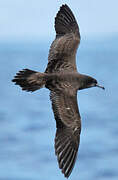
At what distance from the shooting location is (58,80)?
7301 millimetres

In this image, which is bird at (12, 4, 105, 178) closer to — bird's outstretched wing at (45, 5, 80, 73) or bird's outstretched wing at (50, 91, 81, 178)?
bird's outstretched wing at (50, 91, 81, 178)

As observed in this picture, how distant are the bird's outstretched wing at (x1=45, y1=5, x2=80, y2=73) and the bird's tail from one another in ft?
0.84

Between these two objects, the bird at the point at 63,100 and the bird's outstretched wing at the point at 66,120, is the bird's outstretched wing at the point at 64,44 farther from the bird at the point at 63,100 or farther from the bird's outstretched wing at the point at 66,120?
the bird's outstretched wing at the point at 66,120

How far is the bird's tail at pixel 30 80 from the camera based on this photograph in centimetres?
727

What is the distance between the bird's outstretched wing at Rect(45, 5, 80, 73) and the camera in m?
7.75

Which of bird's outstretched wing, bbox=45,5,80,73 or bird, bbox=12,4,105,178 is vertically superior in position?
bird's outstretched wing, bbox=45,5,80,73

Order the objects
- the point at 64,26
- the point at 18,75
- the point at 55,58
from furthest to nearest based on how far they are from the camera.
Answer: the point at 64,26 → the point at 55,58 → the point at 18,75

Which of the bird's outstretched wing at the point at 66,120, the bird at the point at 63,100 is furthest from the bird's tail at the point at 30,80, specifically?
the bird's outstretched wing at the point at 66,120

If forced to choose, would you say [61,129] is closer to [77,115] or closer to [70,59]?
[77,115]

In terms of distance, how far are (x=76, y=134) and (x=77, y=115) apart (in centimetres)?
29

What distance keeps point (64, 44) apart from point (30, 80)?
119 cm

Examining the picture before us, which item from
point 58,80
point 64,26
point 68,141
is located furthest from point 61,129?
point 64,26

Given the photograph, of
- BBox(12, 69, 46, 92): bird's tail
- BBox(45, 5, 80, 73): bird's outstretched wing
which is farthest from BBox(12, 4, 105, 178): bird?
BBox(45, 5, 80, 73): bird's outstretched wing

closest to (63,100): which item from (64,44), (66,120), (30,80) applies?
(66,120)
